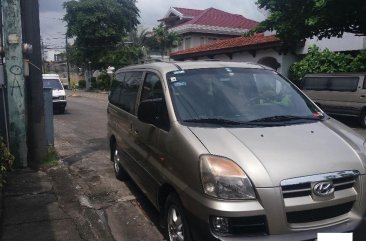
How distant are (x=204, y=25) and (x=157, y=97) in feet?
118

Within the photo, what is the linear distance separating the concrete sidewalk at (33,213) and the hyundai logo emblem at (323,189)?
2.51m

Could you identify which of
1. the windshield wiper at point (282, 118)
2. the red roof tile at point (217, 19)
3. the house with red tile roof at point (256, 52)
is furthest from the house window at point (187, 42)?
the windshield wiper at point (282, 118)

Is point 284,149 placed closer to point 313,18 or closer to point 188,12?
point 313,18

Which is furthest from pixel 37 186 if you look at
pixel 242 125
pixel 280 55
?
pixel 280 55

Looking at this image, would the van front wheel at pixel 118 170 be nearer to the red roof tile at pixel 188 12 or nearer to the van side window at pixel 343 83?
the van side window at pixel 343 83

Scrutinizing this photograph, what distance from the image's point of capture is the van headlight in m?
3.15

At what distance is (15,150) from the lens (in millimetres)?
7012

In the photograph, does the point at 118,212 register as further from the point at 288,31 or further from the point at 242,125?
the point at 288,31

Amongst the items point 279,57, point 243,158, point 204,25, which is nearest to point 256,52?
point 279,57

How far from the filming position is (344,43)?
19.8 metres

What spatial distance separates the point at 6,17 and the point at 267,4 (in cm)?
1164

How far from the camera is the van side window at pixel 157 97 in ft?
13.6

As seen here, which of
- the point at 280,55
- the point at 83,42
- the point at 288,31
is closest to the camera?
the point at 288,31

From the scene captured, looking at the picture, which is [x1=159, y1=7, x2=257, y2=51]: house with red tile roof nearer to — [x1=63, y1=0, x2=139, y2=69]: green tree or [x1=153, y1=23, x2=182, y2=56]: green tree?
[x1=153, y1=23, x2=182, y2=56]: green tree
